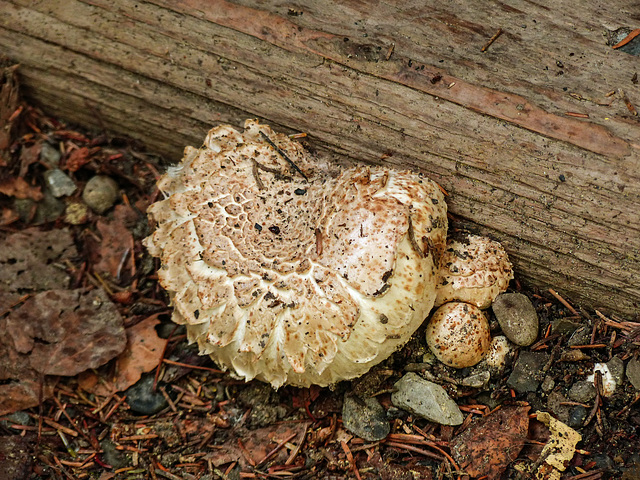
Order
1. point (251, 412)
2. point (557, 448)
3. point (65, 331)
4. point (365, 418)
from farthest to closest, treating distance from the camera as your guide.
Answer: point (65, 331), point (251, 412), point (365, 418), point (557, 448)

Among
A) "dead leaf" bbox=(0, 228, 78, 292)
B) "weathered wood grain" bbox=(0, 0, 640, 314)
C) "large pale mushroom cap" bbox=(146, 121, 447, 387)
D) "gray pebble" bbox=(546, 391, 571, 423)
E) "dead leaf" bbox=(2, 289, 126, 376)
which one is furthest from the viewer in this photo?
"dead leaf" bbox=(0, 228, 78, 292)

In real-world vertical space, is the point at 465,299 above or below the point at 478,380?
above

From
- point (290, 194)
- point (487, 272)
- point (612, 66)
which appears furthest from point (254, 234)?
point (612, 66)

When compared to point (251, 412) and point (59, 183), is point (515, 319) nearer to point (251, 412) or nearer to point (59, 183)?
point (251, 412)

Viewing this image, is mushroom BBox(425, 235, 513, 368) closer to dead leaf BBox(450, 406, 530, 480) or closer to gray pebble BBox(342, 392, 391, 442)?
dead leaf BBox(450, 406, 530, 480)

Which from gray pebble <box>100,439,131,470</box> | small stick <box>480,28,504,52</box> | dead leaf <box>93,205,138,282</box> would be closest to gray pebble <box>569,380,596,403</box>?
small stick <box>480,28,504,52</box>

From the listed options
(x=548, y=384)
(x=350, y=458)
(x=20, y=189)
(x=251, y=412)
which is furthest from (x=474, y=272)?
(x=20, y=189)

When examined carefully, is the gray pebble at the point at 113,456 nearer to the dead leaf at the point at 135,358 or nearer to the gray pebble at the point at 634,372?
the dead leaf at the point at 135,358
